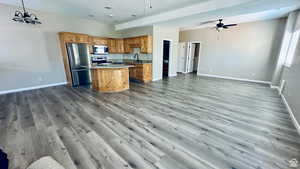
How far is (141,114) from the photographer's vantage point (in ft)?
9.96

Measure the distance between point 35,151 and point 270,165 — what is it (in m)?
3.29

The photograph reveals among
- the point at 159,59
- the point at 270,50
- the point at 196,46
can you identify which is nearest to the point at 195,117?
the point at 159,59

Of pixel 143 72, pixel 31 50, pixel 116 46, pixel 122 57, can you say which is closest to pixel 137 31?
pixel 116 46

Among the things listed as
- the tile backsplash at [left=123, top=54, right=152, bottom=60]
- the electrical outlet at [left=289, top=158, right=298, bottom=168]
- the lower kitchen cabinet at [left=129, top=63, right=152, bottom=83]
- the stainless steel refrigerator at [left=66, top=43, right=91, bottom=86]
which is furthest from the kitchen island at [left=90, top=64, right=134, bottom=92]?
the electrical outlet at [left=289, top=158, right=298, bottom=168]

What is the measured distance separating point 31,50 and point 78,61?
1595mm

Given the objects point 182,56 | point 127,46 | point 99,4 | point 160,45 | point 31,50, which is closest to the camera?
point 99,4

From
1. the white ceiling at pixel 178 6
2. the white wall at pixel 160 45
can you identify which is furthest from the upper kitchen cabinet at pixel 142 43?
the white ceiling at pixel 178 6

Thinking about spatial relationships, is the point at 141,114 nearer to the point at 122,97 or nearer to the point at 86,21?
the point at 122,97

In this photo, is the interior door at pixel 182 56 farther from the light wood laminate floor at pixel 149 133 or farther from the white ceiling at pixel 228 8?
the light wood laminate floor at pixel 149 133

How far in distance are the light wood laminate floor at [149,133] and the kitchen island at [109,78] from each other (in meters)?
0.83

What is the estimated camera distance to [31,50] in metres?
→ 4.81

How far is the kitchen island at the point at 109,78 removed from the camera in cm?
456

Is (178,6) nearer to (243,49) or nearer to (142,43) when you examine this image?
(142,43)

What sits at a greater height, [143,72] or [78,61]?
[78,61]
